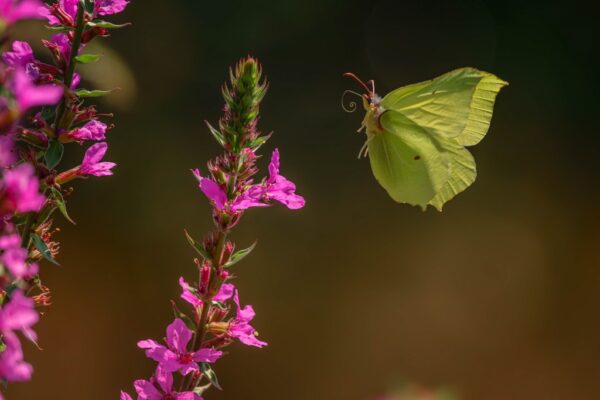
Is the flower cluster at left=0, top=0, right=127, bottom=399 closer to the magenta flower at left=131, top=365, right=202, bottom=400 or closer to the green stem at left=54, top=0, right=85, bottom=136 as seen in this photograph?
the green stem at left=54, top=0, right=85, bottom=136

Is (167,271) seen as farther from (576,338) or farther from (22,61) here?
(22,61)

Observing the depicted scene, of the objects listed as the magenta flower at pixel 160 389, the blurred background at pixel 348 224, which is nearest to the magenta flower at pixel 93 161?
the magenta flower at pixel 160 389

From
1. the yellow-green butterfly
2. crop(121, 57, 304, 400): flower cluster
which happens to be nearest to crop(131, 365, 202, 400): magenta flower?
crop(121, 57, 304, 400): flower cluster

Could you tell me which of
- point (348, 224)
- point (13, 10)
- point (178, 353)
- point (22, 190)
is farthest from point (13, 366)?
point (348, 224)

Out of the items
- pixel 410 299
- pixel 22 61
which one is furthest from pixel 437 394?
pixel 410 299

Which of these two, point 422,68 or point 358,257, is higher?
point 422,68
